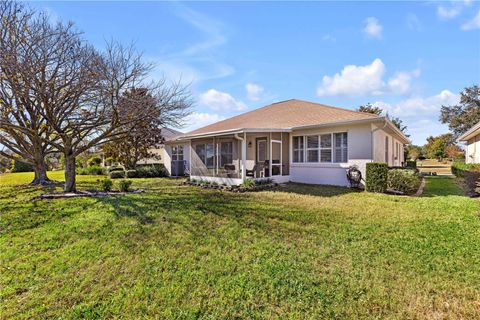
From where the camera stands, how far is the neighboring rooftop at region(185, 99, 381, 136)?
12.7 m

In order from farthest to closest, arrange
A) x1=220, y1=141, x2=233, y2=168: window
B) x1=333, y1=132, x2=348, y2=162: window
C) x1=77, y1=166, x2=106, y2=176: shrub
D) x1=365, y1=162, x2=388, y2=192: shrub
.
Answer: x1=77, y1=166, x2=106, y2=176: shrub < x1=220, y1=141, x2=233, y2=168: window < x1=333, y1=132, x2=348, y2=162: window < x1=365, y1=162, x2=388, y2=192: shrub

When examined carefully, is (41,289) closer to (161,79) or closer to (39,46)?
(39,46)

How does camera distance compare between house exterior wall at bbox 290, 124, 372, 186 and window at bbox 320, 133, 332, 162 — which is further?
window at bbox 320, 133, 332, 162

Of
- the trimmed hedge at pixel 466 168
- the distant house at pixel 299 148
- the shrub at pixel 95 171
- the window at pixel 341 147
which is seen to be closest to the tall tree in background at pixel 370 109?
the trimmed hedge at pixel 466 168

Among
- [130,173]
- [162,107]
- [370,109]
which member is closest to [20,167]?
[130,173]

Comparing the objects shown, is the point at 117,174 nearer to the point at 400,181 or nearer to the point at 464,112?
the point at 400,181

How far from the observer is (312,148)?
13555 mm

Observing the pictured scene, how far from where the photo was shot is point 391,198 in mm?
9258

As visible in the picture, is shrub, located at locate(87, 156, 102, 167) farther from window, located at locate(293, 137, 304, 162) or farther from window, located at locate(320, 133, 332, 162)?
window, located at locate(320, 133, 332, 162)

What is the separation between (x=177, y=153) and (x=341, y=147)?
13632mm

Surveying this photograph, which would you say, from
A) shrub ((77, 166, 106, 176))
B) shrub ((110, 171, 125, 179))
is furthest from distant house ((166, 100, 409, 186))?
shrub ((77, 166, 106, 176))

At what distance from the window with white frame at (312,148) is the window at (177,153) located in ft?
36.8

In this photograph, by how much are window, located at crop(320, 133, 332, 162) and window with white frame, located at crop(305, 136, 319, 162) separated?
0.90 feet

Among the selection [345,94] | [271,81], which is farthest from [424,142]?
[271,81]
